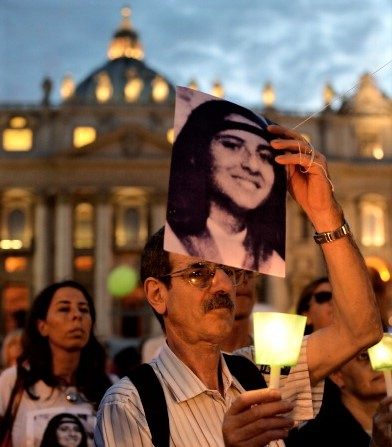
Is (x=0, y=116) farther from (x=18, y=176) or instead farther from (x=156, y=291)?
(x=156, y=291)

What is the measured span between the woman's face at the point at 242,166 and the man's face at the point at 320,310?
2.35 meters

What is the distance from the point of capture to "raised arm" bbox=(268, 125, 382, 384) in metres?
2.71

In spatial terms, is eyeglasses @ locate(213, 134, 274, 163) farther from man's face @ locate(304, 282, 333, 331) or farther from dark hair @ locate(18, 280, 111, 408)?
man's face @ locate(304, 282, 333, 331)

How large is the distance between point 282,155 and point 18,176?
1663 inches

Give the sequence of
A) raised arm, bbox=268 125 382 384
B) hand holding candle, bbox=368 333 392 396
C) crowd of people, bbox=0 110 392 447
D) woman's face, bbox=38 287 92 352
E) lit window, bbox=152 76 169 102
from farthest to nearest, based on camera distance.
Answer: lit window, bbox=152 76 169 102 < woman's face, bbox=38 287 92 352 < hand holding candle, bbox=368 333 392 396 < raised arm, bbox=268 125 382 384 < crowd of people, bbox=0 110 392 447

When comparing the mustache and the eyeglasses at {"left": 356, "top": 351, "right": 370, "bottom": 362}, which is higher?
the mustache

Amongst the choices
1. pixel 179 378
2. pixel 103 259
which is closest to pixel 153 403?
pixel 179 378

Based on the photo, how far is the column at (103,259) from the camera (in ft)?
139

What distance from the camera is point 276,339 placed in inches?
88.8

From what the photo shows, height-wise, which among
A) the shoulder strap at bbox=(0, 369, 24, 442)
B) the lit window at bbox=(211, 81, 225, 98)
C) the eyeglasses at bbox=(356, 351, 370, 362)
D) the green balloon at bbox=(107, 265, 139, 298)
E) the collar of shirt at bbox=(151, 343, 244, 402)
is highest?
the lit window at bbox=(211, 81, 225, 98)

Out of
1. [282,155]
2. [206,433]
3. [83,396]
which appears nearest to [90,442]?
[83,396]

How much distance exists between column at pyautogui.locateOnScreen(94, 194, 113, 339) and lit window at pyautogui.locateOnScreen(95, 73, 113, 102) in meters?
12.5

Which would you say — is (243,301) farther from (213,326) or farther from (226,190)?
(226,190)

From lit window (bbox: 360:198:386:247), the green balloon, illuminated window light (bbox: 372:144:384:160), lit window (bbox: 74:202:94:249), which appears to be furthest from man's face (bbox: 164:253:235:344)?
illuminated window light (bbox: 372:144:384:160)
